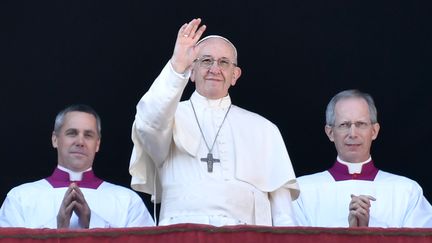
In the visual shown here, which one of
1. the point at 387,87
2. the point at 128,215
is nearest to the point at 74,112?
the point at 128,215

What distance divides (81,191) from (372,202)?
1.47 m

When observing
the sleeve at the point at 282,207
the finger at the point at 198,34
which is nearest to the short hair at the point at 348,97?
the sleeve at the point at 282,207

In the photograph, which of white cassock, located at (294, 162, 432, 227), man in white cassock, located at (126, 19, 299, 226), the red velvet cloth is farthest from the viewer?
white cassock, located at (294, 162, 432, 227)

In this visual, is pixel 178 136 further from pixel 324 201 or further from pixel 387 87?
pixel 387 87

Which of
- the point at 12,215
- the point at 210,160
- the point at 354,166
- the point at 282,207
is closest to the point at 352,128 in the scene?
the point at 354,166

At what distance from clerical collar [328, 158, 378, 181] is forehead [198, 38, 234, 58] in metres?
1.26

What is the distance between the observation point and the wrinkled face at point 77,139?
339 inches

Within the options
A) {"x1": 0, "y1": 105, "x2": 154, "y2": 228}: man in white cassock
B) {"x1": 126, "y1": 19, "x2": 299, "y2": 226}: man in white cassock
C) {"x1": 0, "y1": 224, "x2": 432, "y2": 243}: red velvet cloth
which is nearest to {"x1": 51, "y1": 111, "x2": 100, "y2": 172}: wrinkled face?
{"x1": 0, "y1": 105, "x2": 154, "y2": 228}: man in white cassock

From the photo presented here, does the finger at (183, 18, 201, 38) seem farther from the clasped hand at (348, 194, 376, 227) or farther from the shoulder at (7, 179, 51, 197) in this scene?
the shoulder at (7, 179, 51, 197)

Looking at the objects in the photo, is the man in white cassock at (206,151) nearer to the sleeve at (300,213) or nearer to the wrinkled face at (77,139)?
the sleeve at (300,213)

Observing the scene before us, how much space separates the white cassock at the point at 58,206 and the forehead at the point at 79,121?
299mm

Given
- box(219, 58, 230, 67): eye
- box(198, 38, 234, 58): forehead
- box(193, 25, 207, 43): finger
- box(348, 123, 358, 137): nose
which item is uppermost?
box(198, 38, 234, 58): forehead

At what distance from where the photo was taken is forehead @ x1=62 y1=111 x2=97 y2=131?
8.63m

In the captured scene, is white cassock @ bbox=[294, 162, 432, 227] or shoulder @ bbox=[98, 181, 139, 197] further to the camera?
shoulder @ bbox=[98, 181, 139, 197]
